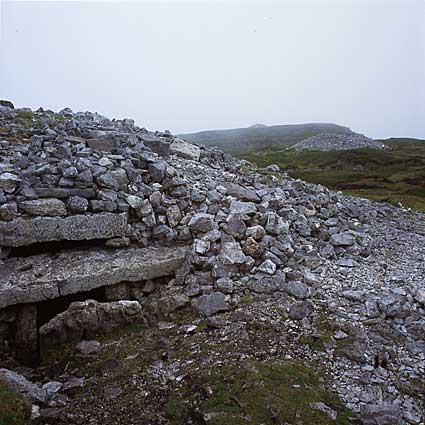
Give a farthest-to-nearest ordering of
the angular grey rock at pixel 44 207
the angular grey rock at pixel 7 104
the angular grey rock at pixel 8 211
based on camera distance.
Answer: the angular grey rock at pixel 7 104
the angular grey rock at pixel 44 207
the angular grey rock at pixel 8 211

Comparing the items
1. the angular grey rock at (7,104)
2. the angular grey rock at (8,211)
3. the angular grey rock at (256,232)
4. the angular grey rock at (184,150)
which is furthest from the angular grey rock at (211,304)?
the angular grey rock at (7,104)

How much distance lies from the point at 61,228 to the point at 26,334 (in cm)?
201

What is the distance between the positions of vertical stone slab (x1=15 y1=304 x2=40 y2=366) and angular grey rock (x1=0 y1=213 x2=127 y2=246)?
127cm

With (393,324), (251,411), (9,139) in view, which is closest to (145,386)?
(251,411)

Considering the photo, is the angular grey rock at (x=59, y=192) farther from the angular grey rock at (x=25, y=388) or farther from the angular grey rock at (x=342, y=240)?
the angular grey rock at (x=342, y=240)

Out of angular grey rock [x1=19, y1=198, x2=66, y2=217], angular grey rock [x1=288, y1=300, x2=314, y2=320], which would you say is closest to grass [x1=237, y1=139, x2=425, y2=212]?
angular grey rock [x1=288, y1=300, x2=314, y2=320]

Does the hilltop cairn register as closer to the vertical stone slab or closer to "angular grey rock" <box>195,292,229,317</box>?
"angular grey rock" <box>195,292,229,317</box>

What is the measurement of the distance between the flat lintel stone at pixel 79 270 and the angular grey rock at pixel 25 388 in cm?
157

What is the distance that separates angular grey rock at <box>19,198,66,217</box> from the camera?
23.9 ft

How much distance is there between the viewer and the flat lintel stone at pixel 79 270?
6.69 m

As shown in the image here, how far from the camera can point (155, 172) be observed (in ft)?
29.5

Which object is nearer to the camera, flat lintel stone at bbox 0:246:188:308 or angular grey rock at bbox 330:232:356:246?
flat lintel stone at bbox 0:246:188:308

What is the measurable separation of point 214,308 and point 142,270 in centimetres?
167

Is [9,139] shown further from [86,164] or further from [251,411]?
[251,411]
